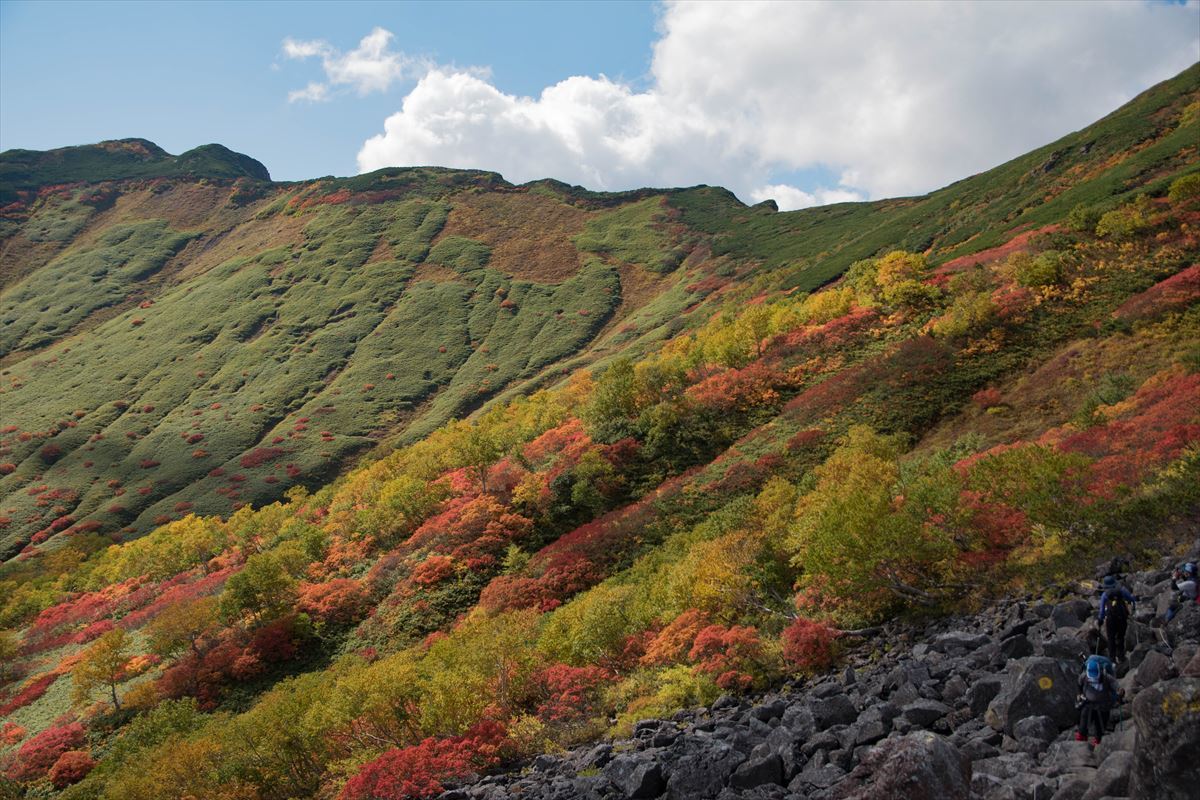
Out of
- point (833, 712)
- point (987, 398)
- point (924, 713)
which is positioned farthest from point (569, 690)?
point (987, 398)

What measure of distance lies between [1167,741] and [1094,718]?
2.62m

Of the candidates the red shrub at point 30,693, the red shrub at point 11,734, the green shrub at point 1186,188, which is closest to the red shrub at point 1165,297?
the green shrub at point 1186,188

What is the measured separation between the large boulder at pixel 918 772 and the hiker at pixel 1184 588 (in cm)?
556

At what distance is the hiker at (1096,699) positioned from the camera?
10.7 metres

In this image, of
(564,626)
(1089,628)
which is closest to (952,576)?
(1089,628)

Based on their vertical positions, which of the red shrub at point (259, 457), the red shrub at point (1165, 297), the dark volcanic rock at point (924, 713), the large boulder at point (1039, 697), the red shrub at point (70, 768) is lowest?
the red shrub at point (70, 768)

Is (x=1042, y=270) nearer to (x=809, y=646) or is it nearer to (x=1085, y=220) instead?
(x=1085, y=220)

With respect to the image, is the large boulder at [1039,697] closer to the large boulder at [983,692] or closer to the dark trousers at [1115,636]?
the large boulder at [983,692]

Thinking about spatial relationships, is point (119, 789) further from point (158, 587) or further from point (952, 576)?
point (158, 587)

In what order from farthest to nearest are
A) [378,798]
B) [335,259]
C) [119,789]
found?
1. [335,259]
2. [119,789]
3. [378,798]

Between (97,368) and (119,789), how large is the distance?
14266cm

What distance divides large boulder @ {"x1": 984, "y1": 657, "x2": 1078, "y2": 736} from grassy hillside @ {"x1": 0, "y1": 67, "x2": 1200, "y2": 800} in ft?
32.9

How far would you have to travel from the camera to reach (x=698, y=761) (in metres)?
15.1

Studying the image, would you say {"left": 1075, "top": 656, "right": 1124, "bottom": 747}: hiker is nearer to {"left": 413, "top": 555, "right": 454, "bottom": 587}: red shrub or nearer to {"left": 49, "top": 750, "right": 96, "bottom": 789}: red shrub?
{"left": 413, "top": 555, "right": 454, "bottom": 587}: red shrub
